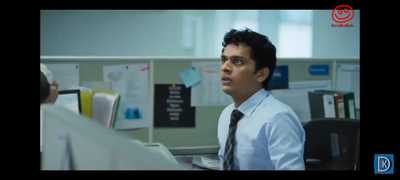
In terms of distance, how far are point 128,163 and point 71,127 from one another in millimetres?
115

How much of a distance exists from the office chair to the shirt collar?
548 mm

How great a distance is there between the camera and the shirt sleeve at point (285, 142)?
0.99m

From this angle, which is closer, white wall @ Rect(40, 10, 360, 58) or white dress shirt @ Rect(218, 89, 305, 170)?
white dress shirt @ Rect(218, 89, 305, 170)

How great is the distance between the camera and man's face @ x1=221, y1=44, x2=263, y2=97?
1.10 meters

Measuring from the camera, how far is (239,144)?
109cm

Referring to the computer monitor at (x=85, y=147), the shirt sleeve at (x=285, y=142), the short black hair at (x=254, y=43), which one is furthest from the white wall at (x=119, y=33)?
the computer monitor at (x=85, y=147)

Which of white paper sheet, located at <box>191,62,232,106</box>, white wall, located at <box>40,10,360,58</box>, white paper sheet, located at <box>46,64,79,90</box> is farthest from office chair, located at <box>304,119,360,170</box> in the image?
white wall, located at <box>40,10,360,58</box>

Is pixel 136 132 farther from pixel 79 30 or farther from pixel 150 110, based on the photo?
pixel 79 30

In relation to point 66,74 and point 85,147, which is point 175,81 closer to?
point 66,74

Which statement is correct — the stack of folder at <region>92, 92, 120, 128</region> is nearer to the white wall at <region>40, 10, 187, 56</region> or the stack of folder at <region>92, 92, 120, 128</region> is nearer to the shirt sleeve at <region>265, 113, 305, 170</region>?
the shirt sleeve at <region>265, 113, 305, 170</region>

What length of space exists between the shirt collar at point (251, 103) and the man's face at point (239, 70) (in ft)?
0.05

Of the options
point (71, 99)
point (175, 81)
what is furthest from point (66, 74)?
point (175, 81)

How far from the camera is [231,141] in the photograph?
3.63 feet
